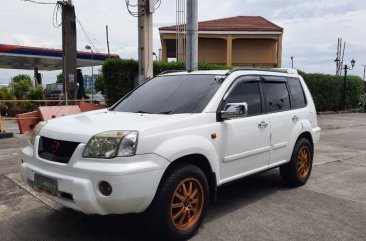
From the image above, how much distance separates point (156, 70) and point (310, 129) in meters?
8.94

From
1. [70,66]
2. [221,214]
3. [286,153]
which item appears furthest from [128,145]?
[70,66]

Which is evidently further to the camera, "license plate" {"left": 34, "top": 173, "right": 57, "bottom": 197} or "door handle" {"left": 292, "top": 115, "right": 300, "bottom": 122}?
"door handle" {"left": 292, "top": 115, "right": 300, "bottom": 122}

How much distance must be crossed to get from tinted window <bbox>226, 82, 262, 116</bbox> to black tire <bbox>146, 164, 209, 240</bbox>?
1.11 m

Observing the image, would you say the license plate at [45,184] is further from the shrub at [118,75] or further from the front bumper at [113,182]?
the shrub at [118,75]

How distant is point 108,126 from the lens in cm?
372

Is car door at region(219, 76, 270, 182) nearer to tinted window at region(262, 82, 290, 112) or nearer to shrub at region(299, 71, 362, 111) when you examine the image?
tinted window at region(262, 82, 290, 112)

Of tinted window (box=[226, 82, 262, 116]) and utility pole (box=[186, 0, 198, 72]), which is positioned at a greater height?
utility pole (box=[186, 0, 198, 72])

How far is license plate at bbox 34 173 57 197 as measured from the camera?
146 inches

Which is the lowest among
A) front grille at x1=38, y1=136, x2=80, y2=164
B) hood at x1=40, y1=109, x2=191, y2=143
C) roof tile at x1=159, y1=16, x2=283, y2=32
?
front grille at x1=38, y1=136, x2=80, y2=164

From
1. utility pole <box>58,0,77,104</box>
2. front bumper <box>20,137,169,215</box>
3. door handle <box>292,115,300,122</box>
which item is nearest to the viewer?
front bumper <box>20,137,169,215</box>

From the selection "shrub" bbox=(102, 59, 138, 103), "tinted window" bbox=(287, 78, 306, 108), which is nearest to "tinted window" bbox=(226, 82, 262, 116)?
"tinted window" bbox=(287, 78, 306, 108)

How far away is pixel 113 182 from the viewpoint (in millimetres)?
3320

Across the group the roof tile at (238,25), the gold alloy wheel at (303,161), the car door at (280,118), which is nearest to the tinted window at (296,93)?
the car door at (280,118)

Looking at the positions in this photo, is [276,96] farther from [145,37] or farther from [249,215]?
[145,37]
